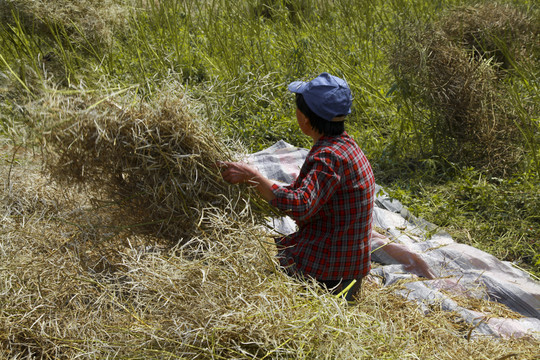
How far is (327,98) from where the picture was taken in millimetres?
2160

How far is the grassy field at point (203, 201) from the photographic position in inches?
71.8

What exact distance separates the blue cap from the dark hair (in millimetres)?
28

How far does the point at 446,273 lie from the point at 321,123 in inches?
51.9

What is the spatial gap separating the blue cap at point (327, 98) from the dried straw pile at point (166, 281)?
1.51 feet

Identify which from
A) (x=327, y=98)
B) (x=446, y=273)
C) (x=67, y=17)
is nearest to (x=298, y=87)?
(x=327, y=98)

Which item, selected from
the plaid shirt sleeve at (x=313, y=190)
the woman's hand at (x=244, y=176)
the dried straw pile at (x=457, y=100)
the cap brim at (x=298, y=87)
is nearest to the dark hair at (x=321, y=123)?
the cap brim at (x=298, y=87)

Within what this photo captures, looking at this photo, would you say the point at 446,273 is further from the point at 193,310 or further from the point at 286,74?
the point at 286,74

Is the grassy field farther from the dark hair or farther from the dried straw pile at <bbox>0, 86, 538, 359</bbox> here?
the dark hair

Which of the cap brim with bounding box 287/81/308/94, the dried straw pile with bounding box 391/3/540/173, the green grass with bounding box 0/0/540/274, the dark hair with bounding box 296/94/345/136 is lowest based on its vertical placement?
the green grass with bounding box 0/0/540/274

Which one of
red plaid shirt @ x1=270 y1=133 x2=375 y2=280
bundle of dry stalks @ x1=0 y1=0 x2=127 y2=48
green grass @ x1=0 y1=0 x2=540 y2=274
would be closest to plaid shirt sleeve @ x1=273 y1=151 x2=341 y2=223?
red plaid shirt @ x1=270 y1=133 x2=375 y2=280

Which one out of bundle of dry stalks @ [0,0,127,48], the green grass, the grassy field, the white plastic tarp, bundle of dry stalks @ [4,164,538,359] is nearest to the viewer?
bundle of dry stalks @ [4,164,538,359]

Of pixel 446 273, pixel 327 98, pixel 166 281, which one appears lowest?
pixel 446 273

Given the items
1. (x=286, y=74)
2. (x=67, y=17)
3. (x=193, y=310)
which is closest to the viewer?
(x=193, y=310)

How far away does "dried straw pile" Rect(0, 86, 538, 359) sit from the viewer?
5.68 feet
